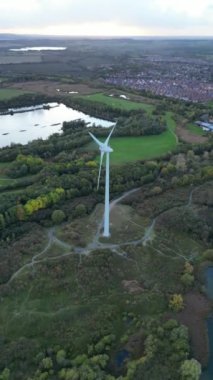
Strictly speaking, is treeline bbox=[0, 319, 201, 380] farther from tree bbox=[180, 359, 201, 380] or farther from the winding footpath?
the winding footpath

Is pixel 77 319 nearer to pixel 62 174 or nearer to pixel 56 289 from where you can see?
pixel 56 289

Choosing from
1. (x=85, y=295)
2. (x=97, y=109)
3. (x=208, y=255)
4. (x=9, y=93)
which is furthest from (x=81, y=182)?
(x=9, y=93)

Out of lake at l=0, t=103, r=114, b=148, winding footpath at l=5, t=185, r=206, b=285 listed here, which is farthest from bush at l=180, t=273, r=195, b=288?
lake at l=0, t=103, r=114, b=148

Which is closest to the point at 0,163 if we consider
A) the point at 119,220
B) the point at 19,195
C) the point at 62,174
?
the point at 62,174

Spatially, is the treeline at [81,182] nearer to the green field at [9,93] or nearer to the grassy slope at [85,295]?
the grassy slope at [85,295]

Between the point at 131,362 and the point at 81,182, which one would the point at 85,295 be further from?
the point at 81,182

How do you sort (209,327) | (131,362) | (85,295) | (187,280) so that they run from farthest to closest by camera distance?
(187,280) → (85,295) → (209,327) → (131,362)

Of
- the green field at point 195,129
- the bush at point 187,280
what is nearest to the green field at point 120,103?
the green field at point 195,129
